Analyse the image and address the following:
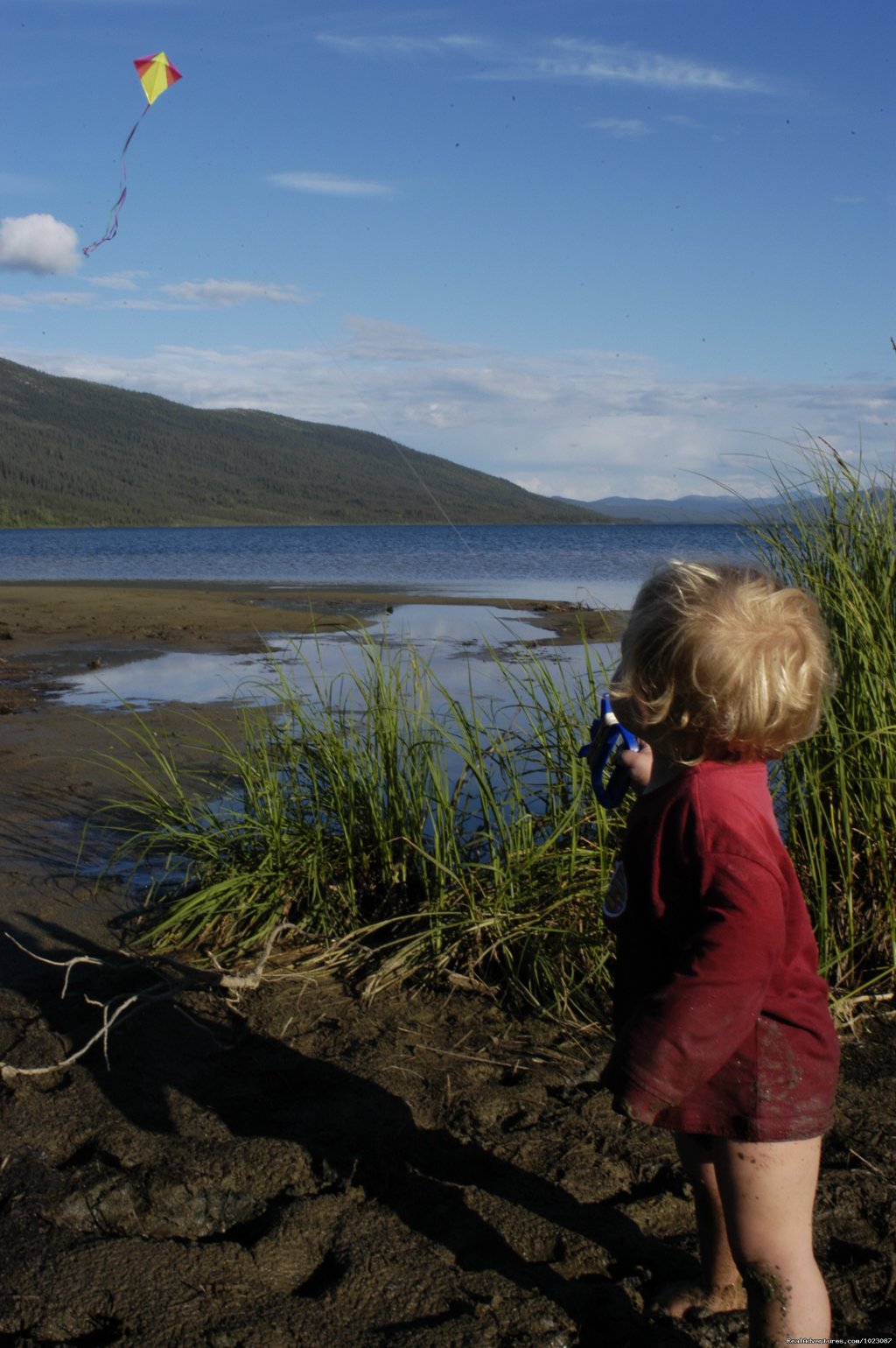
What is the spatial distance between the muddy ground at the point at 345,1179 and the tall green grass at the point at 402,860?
0.58 feet

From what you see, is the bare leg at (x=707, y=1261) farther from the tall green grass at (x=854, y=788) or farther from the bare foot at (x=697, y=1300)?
the tall green grass at (x=854, y=788)

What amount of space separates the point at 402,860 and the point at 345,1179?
1518 mm

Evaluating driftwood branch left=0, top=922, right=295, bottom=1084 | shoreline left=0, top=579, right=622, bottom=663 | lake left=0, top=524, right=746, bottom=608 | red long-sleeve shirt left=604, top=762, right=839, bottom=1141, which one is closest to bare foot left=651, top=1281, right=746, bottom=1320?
red long-sleeve shirt left=604, top=762, right=839, bottom=1141

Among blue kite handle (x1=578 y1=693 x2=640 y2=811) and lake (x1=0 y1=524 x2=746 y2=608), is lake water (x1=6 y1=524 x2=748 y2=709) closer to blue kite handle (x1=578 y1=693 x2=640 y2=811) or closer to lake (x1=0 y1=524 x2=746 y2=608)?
lake (x1=0 y1=524 x2=746 y2=608)

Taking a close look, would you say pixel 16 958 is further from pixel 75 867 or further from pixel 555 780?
pixel 555 780

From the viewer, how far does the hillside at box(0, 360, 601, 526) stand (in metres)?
105

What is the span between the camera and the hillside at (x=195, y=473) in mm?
105125

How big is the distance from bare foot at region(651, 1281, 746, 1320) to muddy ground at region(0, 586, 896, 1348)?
22 mm

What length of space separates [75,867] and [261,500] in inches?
4752

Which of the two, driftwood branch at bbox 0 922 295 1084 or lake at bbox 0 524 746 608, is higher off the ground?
lake at bbox 0 524 746 608

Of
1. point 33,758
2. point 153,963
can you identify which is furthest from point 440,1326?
point 33,758

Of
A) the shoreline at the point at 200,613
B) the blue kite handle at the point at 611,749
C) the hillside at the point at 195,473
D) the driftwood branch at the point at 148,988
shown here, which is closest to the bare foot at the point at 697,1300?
the blue kite handle at the point at 611,749

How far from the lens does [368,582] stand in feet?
85.8

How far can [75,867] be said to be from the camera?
461cm
